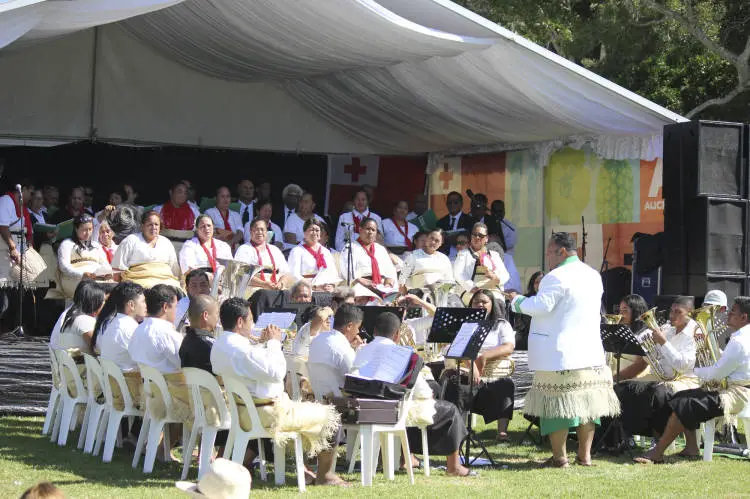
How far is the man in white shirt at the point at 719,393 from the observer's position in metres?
9.45

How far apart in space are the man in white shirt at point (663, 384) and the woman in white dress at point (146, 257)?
4828 mm

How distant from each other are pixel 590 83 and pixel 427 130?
4083 mm

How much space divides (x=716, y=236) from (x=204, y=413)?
639 cm

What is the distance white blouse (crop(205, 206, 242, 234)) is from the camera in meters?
14.7

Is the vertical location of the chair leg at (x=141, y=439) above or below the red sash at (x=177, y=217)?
below

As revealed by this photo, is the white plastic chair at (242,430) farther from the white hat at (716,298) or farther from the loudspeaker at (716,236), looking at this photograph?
the loudspeaker at (716,236)

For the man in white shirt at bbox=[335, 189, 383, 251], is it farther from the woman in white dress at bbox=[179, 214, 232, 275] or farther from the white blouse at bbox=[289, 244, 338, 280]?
the woman in white dress at bbox=[179, 214, 232, 275]

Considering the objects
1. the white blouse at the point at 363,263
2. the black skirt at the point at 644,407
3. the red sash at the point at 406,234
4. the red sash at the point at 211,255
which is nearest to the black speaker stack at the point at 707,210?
the black skirt at the point at 644,407

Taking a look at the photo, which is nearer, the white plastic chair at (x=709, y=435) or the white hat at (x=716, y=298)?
the white plastic chair at (x=709, y=435)

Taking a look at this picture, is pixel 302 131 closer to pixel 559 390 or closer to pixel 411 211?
pixel 411 211

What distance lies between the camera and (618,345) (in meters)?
9.72

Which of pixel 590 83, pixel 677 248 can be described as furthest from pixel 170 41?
pixel 677 248

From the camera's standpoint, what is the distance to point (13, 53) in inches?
581

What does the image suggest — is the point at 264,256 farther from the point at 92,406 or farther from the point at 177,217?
the point at 92,406
